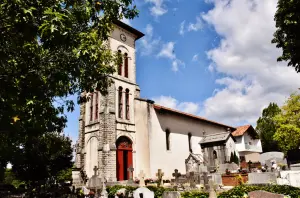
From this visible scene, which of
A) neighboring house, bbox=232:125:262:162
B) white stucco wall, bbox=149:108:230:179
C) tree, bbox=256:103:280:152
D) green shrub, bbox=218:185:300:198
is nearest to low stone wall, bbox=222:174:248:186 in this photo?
white stucco wall, bbox=149:108:230:179

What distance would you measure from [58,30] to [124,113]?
18213mm

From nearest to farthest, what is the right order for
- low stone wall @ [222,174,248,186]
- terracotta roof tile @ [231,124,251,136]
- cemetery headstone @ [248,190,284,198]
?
cemetery headstone @ [248,190,284,198], low stone wall @ [222,174,248,186], terracotta roof tile @ [231,124,251,136]

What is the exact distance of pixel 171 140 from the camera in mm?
25781

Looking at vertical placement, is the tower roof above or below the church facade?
above

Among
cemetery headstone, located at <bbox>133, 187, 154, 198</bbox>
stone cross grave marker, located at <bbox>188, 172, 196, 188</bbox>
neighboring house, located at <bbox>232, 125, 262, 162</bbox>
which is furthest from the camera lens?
neighboring house, located at <bbox>232, 125, 262, 162</bbox>

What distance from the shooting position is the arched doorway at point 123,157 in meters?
21.2

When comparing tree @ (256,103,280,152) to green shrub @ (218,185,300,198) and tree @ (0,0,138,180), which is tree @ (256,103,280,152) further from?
tree @ (0,0,138,180)

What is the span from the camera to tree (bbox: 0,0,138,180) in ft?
16.3

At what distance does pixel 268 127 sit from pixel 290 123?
58.4ft

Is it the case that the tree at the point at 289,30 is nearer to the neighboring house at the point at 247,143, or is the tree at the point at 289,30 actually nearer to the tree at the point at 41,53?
the tree at the point at 41,53

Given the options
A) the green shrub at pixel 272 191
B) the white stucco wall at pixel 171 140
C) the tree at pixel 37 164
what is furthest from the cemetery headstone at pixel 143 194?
the tree at pixel 37 164

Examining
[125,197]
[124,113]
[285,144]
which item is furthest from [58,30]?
[285,144]

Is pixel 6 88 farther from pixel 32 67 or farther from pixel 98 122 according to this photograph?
pixel 98 122

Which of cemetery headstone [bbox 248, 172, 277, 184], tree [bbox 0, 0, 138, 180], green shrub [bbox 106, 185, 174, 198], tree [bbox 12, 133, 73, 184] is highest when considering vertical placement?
tree [bbox 0, 0, 138, 180]
